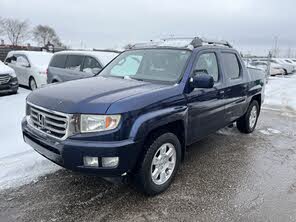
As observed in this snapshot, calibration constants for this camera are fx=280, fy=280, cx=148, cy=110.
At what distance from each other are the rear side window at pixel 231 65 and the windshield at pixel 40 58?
8.08m

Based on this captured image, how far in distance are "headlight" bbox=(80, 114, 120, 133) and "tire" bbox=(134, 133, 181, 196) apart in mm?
583

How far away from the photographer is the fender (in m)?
2.96

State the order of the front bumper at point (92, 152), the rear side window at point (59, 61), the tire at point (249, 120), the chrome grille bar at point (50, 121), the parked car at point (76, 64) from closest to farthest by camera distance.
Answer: the front bumper at point (92, 152)
the chrome grille bar at point (50, 121)
the tire at point (249, 120)
the parked car at point (76, 64)
the rear side window at point (59, 61)

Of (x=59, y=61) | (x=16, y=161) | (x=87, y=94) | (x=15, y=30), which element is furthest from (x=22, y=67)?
(x=15, y=30)

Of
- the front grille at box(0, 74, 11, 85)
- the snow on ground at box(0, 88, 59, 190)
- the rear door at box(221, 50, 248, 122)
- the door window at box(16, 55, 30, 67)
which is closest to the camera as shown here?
the snow on ground at box(0, 88, 59, 190)

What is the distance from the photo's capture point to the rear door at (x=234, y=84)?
188 inches

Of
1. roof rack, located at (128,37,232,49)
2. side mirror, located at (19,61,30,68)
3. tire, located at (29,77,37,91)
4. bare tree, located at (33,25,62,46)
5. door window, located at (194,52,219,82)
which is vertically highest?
bare tree, located at (33,25,62,46)

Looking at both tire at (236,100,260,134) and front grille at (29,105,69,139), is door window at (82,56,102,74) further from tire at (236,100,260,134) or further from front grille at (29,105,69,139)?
front grille at (29,105,69,139)

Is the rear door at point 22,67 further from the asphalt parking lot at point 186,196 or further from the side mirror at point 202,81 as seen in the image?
the side mirror at point 202,81

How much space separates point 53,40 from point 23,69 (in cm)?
5034

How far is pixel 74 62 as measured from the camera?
8.54 m

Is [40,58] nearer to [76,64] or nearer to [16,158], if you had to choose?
[76,64]

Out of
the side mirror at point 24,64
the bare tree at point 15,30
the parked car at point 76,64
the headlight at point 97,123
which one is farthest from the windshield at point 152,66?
the bare tree at point 15,30

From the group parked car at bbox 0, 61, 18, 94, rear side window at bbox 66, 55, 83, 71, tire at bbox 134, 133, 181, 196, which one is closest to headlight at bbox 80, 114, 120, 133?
tire at bbox 134, 133, 181, 196
